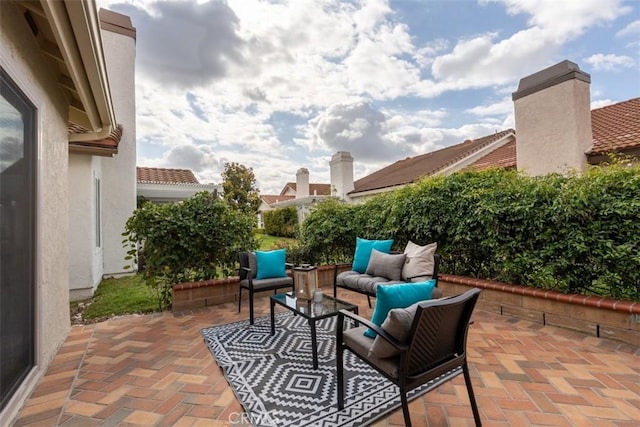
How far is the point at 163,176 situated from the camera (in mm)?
10422

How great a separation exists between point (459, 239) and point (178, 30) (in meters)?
7.11

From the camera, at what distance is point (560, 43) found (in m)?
6.76

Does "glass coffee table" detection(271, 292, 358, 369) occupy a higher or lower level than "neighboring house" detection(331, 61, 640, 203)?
lower

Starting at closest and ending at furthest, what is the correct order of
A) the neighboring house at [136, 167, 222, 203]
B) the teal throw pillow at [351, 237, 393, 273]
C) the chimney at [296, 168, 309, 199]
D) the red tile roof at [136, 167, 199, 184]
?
the teal throw pillow at [351, 237, 393, 273] < the neighboring house at [136, 167, 222, 203] < the red tile roof at [136, 167, 199, 184] < the chimney at [296, 168, 309, 199]

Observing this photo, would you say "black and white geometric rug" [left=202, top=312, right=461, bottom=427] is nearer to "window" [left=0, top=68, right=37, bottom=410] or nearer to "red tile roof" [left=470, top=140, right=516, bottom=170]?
"window" [left=0, top=68, right=37, bottom=410]

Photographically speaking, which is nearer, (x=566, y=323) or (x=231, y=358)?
(x=231, y=358)

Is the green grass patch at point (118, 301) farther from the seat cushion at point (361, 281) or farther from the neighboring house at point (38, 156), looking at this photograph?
the seat cushion at point (361, 281)

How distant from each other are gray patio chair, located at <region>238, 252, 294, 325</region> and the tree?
15612 mm

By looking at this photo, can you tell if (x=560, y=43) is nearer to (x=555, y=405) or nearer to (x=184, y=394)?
(x=555, y=405)

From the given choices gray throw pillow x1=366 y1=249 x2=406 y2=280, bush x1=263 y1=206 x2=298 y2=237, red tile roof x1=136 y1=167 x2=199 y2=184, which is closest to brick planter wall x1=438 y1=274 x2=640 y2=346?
gray throw pillow x1=366 y1=249 x2=406 y2=280

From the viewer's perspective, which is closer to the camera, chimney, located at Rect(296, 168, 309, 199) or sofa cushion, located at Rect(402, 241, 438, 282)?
sofa cushion, located at Rect(402, 241, 438, 282)

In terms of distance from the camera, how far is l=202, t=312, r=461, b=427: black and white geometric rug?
90.4 inches

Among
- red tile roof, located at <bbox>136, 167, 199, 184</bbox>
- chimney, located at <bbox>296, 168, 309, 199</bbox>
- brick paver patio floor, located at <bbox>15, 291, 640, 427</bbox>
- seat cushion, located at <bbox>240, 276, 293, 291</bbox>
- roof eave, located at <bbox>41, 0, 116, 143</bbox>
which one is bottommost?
brick paver patio floor, located at <bbox>15, 291, 640, 427</bbox>

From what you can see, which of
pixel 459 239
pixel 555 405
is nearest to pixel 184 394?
pixel 555 405
